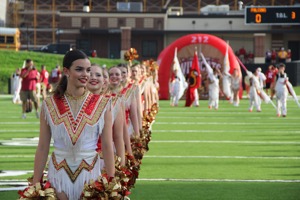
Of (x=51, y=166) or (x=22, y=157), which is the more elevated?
(x=51, y=166)

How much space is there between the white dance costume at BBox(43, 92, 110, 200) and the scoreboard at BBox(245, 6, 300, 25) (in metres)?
28.9

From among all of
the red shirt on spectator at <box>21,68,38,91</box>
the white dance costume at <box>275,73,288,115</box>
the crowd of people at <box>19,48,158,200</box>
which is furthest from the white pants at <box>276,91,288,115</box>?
the crowd of people at <box>19,48,158,200</box>

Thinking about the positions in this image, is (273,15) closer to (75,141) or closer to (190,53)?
(190,53)

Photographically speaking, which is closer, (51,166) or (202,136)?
(51,166)

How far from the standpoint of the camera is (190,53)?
50.8 m

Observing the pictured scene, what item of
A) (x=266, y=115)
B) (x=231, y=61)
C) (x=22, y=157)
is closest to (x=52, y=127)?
(x=22, y=157)

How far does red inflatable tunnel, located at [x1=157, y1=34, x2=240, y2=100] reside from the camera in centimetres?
5034

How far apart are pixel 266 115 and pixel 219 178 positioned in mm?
20570

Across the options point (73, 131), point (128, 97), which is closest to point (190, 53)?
point (128, 97)

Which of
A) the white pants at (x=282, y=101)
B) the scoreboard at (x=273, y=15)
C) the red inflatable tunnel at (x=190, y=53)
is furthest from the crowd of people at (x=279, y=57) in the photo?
the white pants at (x=282, y=101)

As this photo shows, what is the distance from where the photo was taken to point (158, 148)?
68.2 ft

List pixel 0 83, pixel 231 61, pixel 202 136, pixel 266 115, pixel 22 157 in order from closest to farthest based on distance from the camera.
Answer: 1. pixel 22 157
2. pixel 202 136
3. pixel 266 115
4. pixel 231 61
5. pixel 0 83

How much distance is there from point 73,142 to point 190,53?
42.6 metres

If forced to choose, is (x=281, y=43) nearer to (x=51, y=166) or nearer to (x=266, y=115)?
(x=266, y=115)
